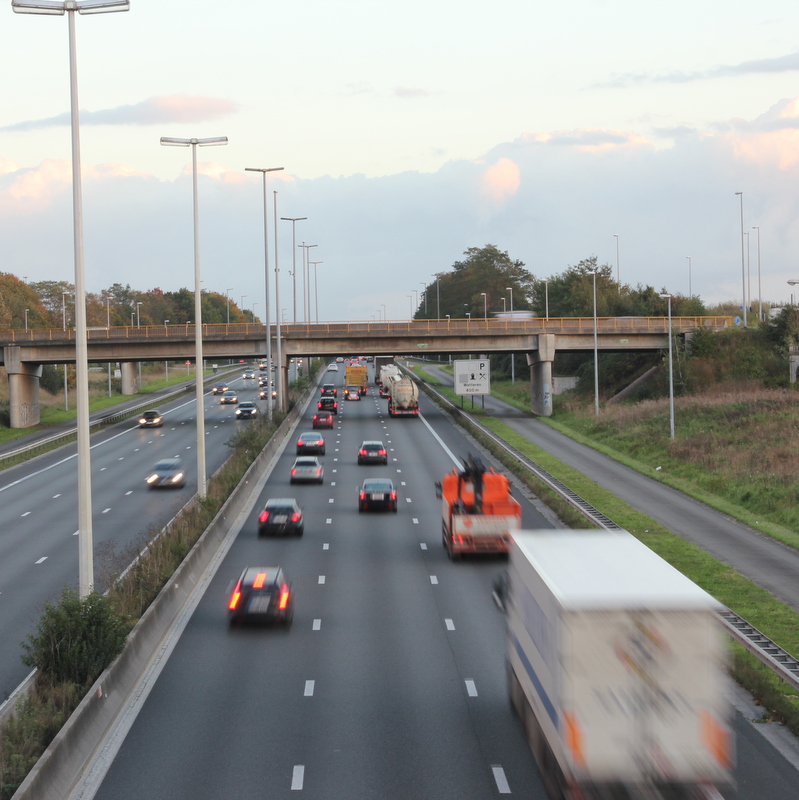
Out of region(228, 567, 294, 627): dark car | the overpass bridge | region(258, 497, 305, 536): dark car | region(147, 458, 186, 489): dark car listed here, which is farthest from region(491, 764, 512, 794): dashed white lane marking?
the overpass bridge

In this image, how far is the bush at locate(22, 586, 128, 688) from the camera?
1650 cm

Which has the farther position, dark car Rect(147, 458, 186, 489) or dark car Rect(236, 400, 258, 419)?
dark car Rect(236, 400, 258, 419)

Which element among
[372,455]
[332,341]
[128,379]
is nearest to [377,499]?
[372,455]

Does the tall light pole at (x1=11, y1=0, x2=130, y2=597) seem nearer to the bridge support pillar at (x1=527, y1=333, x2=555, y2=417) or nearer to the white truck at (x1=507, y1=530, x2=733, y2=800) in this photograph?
the white truck at (x1=507, y1=530, x2=733, y2=800)

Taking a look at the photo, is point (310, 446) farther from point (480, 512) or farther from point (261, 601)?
point (261, 601)

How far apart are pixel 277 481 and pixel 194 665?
91.5ft

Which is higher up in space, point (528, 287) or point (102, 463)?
point (528, 287)

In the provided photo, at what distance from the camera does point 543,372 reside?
3009 inches

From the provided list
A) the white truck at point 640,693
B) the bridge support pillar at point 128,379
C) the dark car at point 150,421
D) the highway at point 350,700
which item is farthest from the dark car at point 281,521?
the bridge support pillar at point 128,379

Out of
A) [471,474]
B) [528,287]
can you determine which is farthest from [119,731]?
[528,287]

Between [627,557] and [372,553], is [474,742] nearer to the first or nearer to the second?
[627,557]

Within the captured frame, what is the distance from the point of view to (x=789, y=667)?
17.8m

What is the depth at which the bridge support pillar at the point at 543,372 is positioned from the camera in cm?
7556

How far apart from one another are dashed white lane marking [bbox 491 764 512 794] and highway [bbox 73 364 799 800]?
0.14 feet
